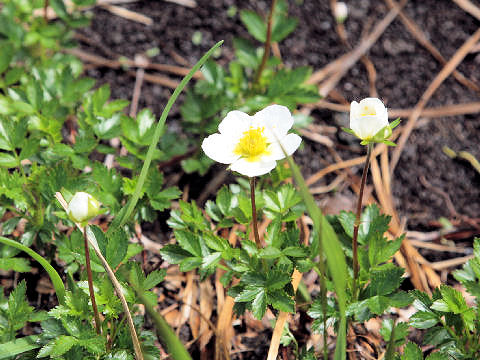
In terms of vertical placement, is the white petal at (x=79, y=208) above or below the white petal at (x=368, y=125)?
below

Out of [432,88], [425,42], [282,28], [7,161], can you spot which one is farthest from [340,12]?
[7,161]

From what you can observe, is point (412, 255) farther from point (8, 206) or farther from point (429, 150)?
point (8, 206)

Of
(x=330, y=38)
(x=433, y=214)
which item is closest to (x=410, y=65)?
(x=330, y=38)

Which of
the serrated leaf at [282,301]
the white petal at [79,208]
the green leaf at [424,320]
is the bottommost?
the serrated leaf at [282,301]

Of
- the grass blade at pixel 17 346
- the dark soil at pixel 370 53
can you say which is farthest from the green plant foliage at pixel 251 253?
the dark soil at pixel 370 53

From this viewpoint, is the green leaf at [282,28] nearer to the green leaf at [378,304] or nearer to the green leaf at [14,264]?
the green leaf at [378,304]

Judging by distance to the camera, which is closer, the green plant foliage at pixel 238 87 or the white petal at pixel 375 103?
the white petal at pixel 375 103

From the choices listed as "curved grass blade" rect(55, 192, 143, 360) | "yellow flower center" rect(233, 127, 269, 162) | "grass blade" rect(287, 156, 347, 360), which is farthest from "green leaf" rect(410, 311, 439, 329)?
"curved grass blade" rect(55, 192, 143, 360)
